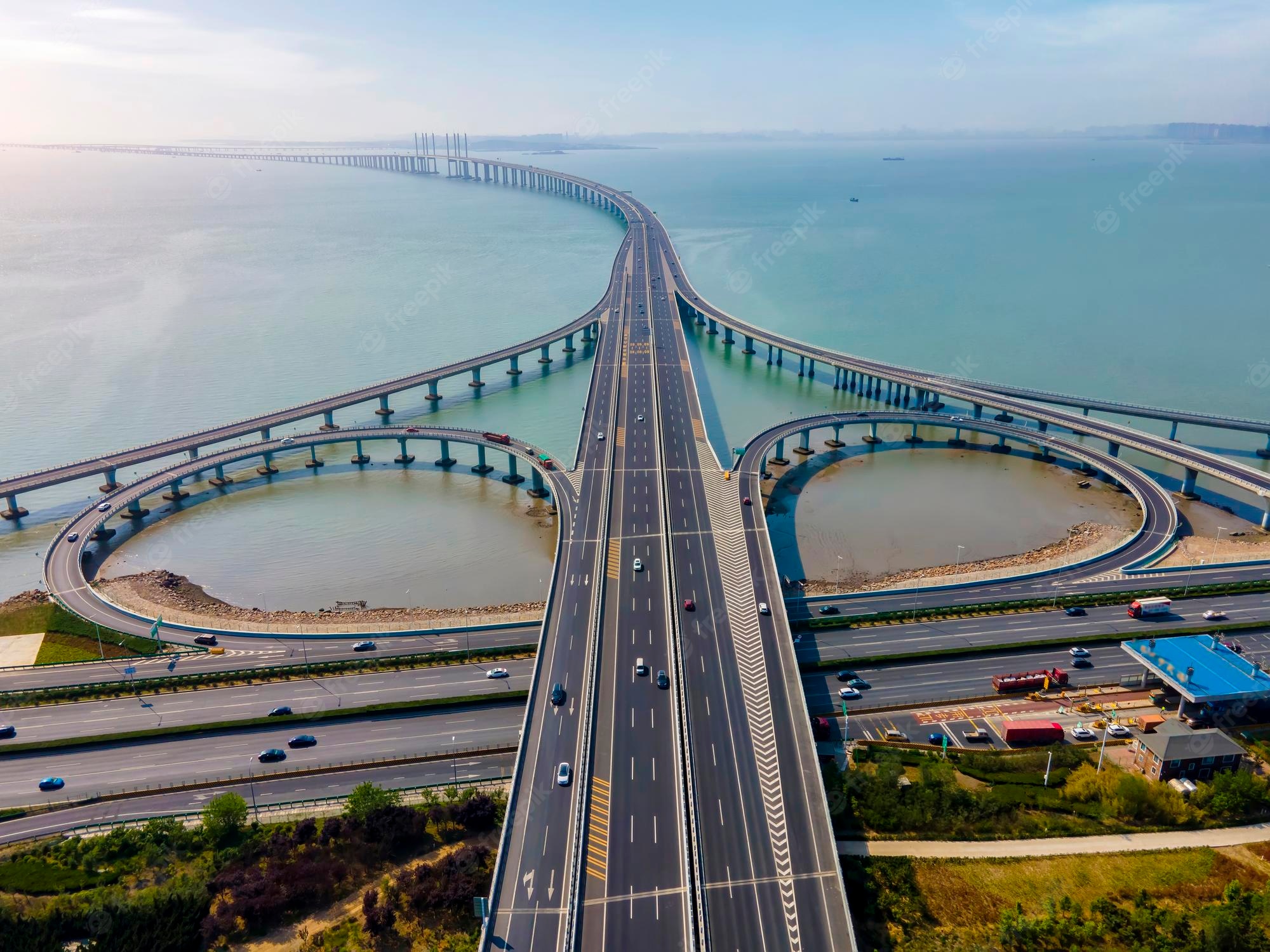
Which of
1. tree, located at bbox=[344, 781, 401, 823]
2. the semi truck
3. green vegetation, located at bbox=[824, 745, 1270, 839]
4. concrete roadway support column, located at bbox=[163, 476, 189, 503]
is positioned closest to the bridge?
concrete roadway support column, located at bbox=[163, 476, 189, 503]

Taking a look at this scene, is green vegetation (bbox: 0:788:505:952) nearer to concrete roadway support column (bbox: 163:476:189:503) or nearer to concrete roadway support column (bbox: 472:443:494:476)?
concrete roadway support column (bbox: 163:476:189:503)

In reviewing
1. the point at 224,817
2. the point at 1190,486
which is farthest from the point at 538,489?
the point at 1190,486

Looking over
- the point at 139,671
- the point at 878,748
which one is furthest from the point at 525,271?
the point at 878,748

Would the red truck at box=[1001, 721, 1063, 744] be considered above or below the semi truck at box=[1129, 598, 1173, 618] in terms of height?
below

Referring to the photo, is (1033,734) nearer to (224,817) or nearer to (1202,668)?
(1202,668)

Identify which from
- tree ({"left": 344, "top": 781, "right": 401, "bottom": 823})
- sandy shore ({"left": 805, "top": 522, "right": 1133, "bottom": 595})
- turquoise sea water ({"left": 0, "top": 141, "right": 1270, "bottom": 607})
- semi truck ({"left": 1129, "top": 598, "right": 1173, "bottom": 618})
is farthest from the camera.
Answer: turquoise sea water ({"left": 0, "top": 141, "right": 1270, "bottom": 607})

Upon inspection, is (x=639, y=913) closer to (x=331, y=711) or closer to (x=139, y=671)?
(x=331, y=711)
